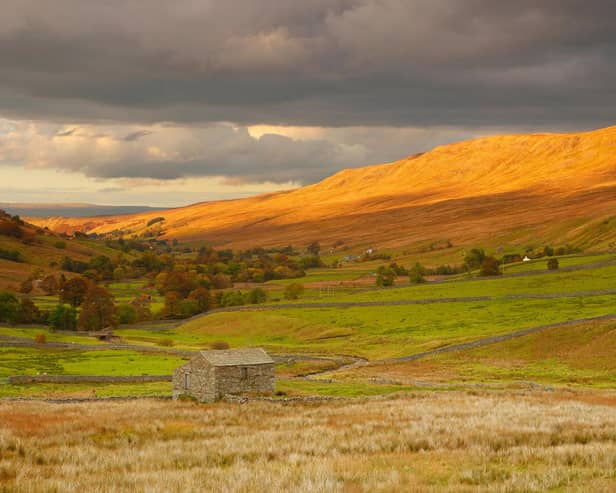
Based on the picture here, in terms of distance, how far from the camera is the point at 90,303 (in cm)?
14000

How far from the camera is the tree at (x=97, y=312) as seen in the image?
14012cm

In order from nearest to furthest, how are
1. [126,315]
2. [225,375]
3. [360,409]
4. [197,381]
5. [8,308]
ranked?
[360,409]
[225,375]
[197,381]
[8,308]
[126,315]

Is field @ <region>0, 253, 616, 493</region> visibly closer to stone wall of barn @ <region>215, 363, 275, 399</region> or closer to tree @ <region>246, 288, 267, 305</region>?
stone wall of barn @ <region>215, 363, 275, 399</region>

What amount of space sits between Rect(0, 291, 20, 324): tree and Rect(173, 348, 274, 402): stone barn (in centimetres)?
8939

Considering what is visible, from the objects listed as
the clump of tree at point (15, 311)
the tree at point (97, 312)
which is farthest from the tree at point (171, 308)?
the clump of tree at point (15, 311)

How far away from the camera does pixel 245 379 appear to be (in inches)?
2244

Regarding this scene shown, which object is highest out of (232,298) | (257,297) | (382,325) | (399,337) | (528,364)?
(257,297)

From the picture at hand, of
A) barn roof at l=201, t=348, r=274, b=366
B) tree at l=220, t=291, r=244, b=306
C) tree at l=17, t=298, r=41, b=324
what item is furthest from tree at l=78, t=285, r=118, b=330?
barn roof at l=201, t=348, r=274, b=366

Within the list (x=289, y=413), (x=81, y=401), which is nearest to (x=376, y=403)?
(x=289, y=413)

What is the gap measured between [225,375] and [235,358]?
1864 millimetres

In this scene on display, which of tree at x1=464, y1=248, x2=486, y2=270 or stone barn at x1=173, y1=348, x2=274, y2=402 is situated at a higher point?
tree at x1=464, y1=248, x2=486, y2=270

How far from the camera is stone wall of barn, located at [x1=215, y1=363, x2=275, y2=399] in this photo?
184 ft

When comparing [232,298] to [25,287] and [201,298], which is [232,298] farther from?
[25,287]

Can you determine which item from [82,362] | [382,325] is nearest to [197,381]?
[82,362]
